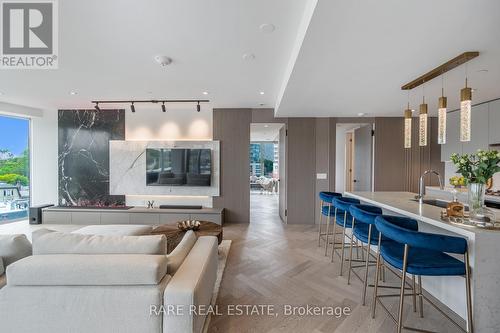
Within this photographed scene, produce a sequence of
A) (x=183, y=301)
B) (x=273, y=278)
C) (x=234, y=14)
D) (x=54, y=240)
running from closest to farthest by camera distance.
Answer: (x=183, y=301)
(x=54, y=240)
(x=234, y=14)
(x=273, y=278)

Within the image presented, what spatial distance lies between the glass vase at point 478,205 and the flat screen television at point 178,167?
4178mm

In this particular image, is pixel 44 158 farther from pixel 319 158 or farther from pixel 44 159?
pixel 319 158

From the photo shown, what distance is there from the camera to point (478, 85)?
3043 mm

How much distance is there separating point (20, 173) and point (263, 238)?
582 cm

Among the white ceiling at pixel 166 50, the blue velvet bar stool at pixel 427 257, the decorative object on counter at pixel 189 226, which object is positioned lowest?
the decorative object on counter at pixel 189 226

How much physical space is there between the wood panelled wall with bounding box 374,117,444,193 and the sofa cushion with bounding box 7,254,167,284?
5.07 m

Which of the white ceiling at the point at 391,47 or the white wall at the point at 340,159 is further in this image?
the white wall at the point at 340,159

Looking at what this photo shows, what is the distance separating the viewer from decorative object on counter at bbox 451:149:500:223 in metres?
Result: 1.83

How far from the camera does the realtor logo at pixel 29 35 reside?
6.45 feet

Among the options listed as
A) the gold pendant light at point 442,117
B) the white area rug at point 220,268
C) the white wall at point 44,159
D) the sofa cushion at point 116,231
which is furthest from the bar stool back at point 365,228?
the white wall at point 44,159

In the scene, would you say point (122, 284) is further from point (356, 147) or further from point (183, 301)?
point (356, 147)

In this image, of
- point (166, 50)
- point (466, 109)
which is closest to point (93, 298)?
point (166, 50)

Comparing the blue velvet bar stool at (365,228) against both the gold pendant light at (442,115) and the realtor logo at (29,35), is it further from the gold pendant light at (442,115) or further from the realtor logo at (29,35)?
the realtor logo at (29,35)

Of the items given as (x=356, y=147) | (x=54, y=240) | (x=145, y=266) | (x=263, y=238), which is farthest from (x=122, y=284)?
(x=356, y=147)
